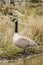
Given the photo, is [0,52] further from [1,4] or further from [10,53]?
[1,4]

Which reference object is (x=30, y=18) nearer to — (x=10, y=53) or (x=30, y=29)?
(x=30, y=29)

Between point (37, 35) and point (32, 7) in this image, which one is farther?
point (32, 7)

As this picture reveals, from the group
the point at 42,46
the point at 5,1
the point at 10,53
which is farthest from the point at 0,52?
the point at 5,1

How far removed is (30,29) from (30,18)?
1.14 feet

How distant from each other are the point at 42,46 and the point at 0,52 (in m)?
0.91

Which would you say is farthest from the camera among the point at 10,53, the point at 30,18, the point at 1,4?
the point at 1,4

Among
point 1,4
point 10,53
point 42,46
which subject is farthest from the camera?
point 1,4

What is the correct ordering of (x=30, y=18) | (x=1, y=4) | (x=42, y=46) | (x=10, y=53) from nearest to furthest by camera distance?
(x=10, y=53) < (x=42, y=46) < (x=30, y=18) < (x=1, y=4)

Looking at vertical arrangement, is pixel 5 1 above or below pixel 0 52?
above

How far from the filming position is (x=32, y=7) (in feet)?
25.0

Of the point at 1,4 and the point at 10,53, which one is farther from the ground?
the point at 1,4

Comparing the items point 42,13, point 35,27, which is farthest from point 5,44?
point 42,13

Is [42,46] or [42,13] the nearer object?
[42,46]

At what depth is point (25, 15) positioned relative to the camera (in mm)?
7285
